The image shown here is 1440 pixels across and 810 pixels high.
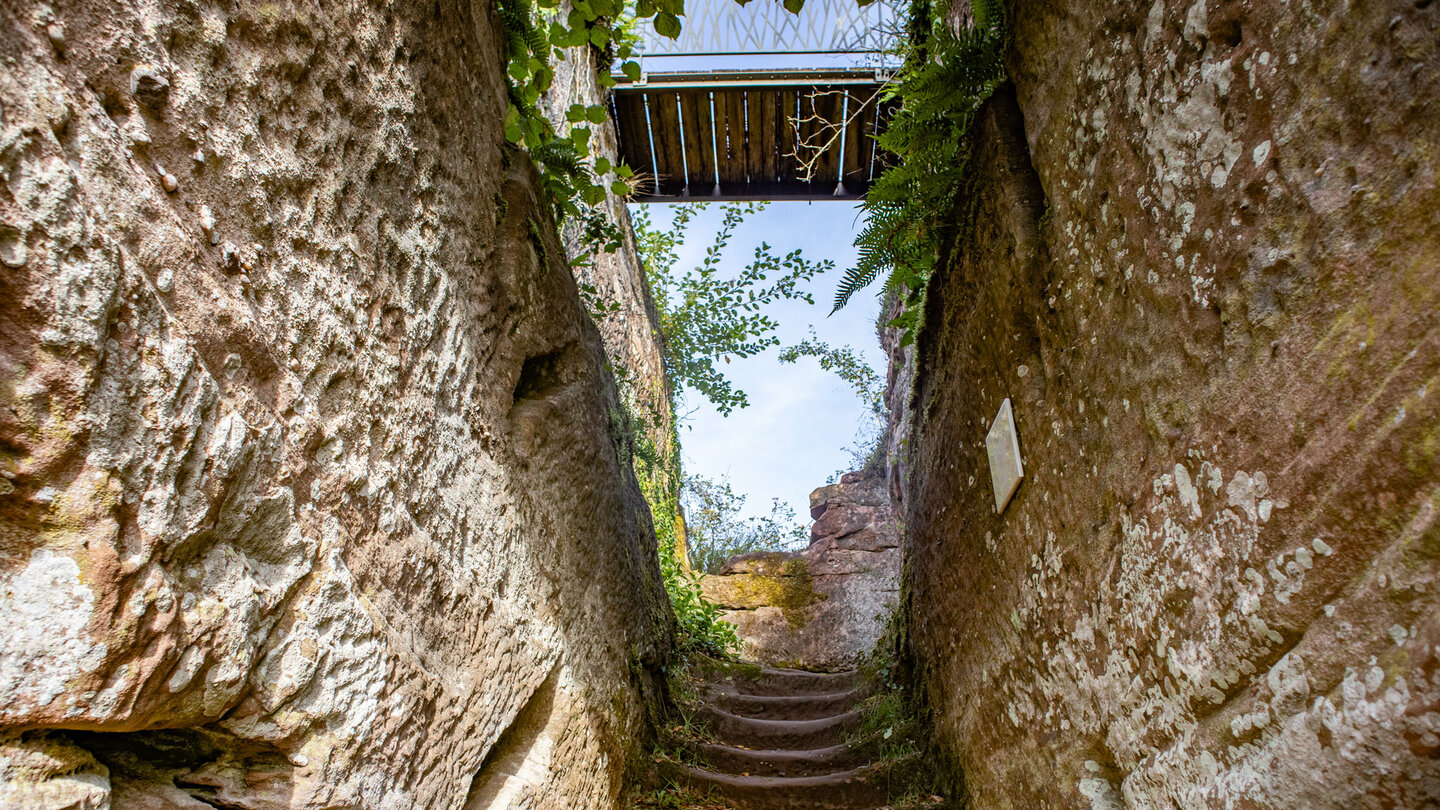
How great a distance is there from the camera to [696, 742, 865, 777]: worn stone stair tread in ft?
13.0

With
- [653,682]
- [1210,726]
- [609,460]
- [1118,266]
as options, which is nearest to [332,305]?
[1118,266]

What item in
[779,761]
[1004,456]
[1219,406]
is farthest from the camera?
[779,761]

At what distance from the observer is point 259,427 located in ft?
4.12

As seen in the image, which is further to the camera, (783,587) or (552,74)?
(783,587)

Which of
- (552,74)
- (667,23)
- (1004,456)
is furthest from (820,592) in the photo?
(667,23)

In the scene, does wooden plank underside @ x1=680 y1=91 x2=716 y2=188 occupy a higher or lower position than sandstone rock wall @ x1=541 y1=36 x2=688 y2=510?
higher

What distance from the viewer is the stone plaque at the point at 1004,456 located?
7.48 feet

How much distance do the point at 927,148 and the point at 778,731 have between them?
139 inches

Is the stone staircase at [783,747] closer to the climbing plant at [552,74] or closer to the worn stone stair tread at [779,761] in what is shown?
the worn stone stair tread at [779,761]

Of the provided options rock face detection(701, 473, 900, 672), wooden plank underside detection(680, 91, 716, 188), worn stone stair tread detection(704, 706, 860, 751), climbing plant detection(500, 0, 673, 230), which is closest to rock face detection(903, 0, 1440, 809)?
climbing plant detection(500, 0, 673, 230)

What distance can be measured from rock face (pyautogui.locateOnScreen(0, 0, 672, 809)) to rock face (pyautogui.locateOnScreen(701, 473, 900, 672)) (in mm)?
5663

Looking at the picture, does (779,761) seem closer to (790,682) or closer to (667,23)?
(790,682)

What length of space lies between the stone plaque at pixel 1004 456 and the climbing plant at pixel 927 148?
97 centimetres

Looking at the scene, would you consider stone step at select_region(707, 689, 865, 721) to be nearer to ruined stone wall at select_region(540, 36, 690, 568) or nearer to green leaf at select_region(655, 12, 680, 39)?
ruined stone wall at select_region(540, 36, 690, 568)
